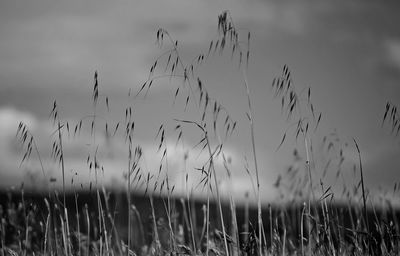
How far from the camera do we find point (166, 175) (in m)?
3.16

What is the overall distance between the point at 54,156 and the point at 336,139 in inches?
85.3

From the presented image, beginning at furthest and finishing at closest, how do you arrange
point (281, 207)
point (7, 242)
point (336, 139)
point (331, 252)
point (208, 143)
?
1. point (7, 242)
2. point (281, 207)
3. point (336, 139)
4. point (331, 252)
5. point (208, 143)

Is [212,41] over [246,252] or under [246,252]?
over

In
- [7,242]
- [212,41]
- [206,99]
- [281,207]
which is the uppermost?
[212,41]

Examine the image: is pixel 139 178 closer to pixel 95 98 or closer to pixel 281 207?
pixel 95 98

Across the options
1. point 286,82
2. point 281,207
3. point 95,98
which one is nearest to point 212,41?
point 286,82

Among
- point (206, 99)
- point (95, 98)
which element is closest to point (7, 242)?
point (95, 98)

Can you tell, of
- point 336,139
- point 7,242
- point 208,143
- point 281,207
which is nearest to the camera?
point 208,143

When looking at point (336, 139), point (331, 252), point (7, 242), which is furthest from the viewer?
point (7, 242)

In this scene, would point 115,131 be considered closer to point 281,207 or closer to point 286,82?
point 286,82

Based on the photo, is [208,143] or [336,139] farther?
[336,139]

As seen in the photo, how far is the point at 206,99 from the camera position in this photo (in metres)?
3.02

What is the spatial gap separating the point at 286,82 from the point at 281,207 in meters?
1.95

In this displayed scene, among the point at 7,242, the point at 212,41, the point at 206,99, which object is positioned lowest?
the point at 7,242
